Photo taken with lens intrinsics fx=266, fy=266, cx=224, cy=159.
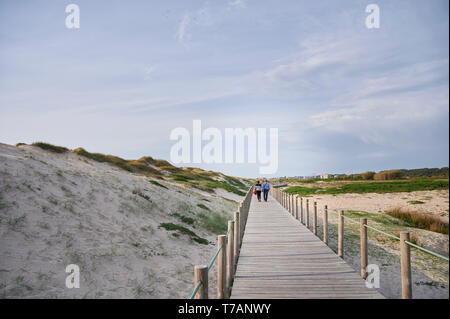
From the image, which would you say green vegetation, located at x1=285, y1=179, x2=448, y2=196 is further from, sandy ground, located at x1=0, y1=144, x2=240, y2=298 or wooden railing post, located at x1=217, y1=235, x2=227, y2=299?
wooden railing post, located at x1=217, y1=235, x2=227, y2=299

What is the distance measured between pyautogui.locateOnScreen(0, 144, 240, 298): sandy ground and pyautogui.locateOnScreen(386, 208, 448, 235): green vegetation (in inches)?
643

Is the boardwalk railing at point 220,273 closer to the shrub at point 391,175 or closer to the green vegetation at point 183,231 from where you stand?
the green vegetation at point 183,231

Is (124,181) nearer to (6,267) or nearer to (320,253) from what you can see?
(6,267)

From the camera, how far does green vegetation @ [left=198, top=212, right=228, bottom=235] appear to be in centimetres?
1573

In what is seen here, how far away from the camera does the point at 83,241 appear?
8.71 meters

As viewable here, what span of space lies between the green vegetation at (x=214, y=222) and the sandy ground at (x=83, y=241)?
1.34 m

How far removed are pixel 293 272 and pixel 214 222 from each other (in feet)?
35.5

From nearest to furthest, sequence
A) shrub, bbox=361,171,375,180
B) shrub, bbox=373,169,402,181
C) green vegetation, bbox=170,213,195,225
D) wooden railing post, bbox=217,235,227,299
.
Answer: wooden railing post, bbox=217,235,227,299
green vegetation, bbox=170,213,195,225
shrub, bbox=373,169,402,181
shrub, bbox=361,171,375,180

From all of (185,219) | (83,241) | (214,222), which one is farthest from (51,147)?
(83,241)

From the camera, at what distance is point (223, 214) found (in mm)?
20359

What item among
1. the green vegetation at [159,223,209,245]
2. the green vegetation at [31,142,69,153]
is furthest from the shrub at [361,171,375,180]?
the green vegetation at [159,223,209,245]

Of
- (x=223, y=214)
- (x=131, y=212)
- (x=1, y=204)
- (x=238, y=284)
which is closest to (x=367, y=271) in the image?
(x=238, y=284)

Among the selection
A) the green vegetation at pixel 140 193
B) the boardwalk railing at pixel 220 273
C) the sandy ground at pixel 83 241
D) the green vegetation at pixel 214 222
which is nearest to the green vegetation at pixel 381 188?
the green vegetation at pixel 214 222
